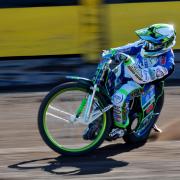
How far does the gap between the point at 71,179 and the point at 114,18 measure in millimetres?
6539

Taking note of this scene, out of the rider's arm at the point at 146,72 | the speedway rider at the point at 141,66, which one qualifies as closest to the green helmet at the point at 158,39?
the speedway rider at the point at 141,66

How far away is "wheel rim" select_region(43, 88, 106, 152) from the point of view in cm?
696

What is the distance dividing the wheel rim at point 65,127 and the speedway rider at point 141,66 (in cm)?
26

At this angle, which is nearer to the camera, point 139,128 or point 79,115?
point 79,115

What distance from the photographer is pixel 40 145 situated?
7633 mm

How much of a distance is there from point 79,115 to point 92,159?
48 centimetres

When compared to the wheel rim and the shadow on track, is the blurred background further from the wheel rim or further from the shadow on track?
the shadow on track

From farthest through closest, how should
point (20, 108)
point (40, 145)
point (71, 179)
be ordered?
point (20, 108) → point (40, 145) → point (71, 179)

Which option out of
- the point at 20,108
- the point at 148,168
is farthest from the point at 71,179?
the point at 20,108

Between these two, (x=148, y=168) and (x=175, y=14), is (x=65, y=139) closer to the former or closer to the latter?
(x=148, y=168)

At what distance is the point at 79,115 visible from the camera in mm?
7027

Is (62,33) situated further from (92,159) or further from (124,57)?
(92,159)

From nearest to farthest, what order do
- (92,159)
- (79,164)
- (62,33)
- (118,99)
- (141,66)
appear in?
(79,164), (92,159), (118,99), (141,66), (62,33)

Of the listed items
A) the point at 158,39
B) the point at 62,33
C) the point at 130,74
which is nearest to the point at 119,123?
the point at 130,74
